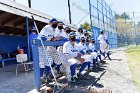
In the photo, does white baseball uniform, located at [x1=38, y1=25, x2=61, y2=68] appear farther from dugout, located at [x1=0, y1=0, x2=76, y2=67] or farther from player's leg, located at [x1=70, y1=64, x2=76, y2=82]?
dugout, located at [x1=0, y1=0, x2=76, y2=67]

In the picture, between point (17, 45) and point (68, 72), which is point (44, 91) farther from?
point (17, 45)

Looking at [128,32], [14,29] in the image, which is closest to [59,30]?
[14,29]

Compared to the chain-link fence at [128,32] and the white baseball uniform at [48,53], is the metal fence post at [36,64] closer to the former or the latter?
the white baseball uniform at [48,53]

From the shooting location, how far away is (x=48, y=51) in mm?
7977

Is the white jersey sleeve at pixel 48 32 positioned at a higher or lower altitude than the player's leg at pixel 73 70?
higher

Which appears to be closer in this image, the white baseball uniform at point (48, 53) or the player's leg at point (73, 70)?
the white baseball uniform at point (48, 53)

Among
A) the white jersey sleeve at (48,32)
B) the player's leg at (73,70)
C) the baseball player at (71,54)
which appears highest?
the white jersey sleeve at (48,32)

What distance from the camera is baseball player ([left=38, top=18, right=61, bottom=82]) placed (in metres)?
7.43

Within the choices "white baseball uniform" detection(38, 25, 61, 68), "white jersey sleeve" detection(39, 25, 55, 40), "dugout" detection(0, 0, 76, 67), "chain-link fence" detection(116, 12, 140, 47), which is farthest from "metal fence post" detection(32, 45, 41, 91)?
"chain-link fence" detection(116, 12, 140, 47)

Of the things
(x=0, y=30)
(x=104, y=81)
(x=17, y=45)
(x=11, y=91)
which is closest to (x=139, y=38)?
(x=17, y=45)

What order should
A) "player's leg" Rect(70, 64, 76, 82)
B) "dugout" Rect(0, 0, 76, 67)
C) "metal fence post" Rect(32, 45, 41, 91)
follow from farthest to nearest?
"dugout" Rect(0, 0, 76, 67), "player's leg" Rect(70, 64, 76, 82), "metal fence post" Rect(32, 45, 41, 91)

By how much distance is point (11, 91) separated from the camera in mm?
7102

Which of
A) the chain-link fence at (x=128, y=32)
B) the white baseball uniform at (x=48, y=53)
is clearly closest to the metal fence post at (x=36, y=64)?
the white baseball uniform at (x=48, y=53)

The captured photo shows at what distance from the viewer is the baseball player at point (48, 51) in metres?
7.43
